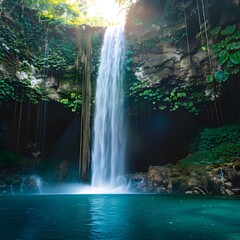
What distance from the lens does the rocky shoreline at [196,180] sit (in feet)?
28.2

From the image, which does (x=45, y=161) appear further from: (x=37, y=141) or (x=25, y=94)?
(x=25, y=94)

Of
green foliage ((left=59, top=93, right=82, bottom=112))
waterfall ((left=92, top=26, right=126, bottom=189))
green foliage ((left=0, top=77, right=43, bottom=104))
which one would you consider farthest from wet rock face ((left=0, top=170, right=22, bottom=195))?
green foliage ((left=59, top=93, right=82, bottom=112))

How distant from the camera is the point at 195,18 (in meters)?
12.9

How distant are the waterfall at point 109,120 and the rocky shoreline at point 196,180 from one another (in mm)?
2533

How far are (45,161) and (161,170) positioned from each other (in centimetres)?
801

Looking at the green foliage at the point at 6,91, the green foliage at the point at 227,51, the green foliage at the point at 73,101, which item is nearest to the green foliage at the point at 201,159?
the green foliage at the point at 227,51

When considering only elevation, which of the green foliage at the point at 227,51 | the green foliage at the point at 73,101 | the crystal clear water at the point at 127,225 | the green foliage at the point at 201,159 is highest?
the green foliage at the point at 227,51

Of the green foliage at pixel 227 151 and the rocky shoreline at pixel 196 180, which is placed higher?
the green foliage at pixel 227 151

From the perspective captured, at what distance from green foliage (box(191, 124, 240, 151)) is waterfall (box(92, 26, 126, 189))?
4697 millimetres

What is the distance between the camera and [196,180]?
9250 mm

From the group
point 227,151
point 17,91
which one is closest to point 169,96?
point 227,151

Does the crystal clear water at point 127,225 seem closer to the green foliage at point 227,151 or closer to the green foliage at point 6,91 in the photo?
the green foliage at point 227,151

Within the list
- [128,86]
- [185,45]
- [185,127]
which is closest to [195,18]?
[185,45]

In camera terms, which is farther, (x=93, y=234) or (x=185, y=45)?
(x=185, y=45)
